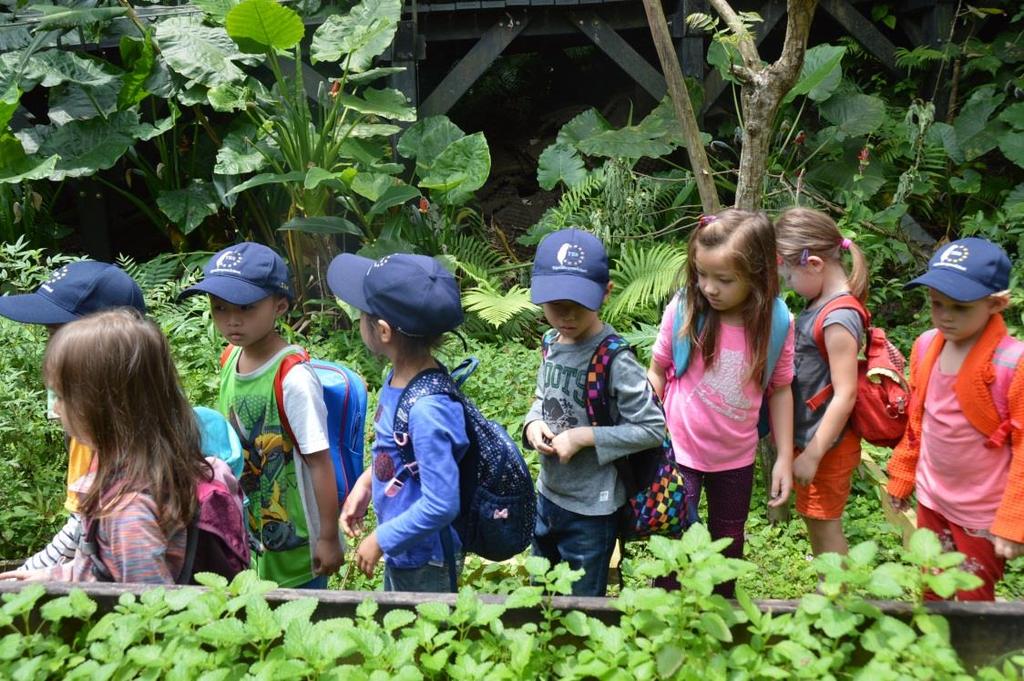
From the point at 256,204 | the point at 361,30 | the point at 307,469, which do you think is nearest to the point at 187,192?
the point at 256,204

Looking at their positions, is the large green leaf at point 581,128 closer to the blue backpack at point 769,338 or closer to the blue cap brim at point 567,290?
the blue backpack at point 769,338

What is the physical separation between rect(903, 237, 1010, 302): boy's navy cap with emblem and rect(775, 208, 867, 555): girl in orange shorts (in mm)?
→ 360

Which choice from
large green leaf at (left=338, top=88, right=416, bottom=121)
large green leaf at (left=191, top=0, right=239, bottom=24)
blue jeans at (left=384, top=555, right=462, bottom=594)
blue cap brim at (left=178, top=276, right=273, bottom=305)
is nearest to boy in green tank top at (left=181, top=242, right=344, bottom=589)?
blue cap brim at (left=178, top=276, right=273, bottom=305)

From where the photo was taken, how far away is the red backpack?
3.01 m

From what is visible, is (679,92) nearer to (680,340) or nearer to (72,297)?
(680,340)

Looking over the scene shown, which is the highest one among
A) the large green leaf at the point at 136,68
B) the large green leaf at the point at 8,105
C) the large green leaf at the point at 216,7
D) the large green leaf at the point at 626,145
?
the large green leaf at the point at 216,7

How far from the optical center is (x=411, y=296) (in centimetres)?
242

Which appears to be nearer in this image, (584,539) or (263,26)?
(584,539)

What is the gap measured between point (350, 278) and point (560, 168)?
4.83 m

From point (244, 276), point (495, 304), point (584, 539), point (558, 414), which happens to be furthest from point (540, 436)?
point (495, 304)

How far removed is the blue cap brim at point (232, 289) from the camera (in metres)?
2.64

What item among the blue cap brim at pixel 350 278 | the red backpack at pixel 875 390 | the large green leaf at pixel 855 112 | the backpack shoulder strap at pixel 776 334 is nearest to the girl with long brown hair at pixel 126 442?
the blue cap brim at pixel 350 278

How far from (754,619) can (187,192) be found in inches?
250

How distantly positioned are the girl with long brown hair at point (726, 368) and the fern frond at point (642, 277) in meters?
2.79
